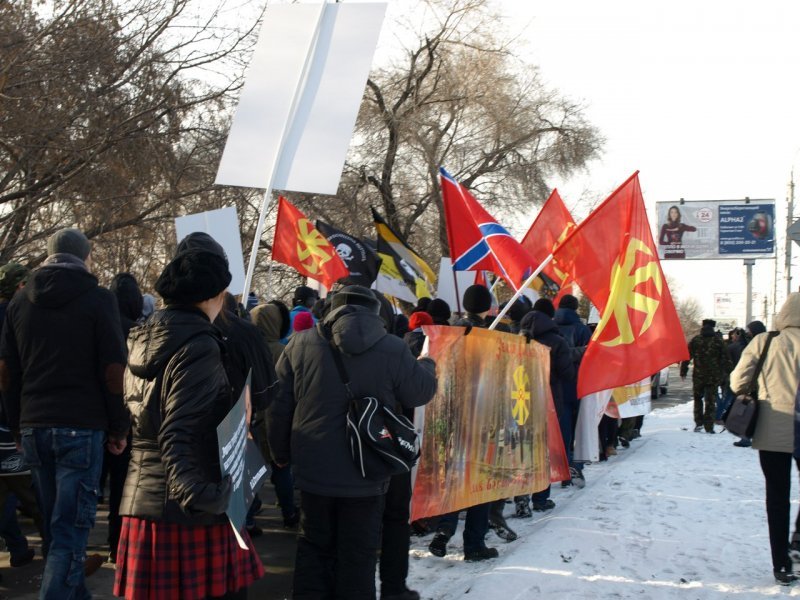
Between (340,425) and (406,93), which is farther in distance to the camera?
(406,93)

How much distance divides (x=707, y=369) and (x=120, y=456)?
10.6m

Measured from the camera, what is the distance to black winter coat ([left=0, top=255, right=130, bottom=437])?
169 inches

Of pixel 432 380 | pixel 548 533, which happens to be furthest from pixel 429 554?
pixel 432 380

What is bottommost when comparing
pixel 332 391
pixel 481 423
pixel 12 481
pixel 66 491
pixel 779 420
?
pixel 12 481

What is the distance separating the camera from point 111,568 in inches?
226

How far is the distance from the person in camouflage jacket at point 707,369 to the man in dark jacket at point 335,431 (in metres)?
10.7

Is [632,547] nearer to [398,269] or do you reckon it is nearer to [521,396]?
[521,396]

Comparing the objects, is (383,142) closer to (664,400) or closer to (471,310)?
(664,400)

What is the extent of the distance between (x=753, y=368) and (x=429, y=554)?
8.34ft

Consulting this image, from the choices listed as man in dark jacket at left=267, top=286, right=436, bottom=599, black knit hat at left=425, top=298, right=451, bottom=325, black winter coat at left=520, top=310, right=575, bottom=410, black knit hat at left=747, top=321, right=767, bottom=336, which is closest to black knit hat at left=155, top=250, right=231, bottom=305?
man in dark jacket at left=267, top=286, right=436, bottom=599

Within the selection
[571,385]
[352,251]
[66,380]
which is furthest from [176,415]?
[352,251]

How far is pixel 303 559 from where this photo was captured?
13.8 ft

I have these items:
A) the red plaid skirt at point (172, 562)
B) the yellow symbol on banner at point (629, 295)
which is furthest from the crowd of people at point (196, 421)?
the yellow symbol on banner at point (629, 295)

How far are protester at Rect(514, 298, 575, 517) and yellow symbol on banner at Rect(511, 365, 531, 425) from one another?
0.92 m
